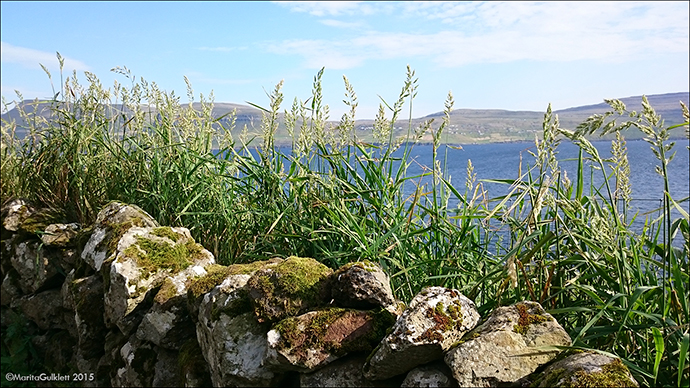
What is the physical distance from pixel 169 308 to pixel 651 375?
3.07 meters

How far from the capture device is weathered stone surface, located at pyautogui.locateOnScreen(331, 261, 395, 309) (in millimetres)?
2910

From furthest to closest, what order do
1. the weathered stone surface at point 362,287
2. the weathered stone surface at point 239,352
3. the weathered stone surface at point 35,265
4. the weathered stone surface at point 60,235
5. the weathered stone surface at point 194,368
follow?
1. the weathered stone surface at point 35,265
2. the weathered stone surface at point 60,235
3. the weathered stone surface at point 194,368
4. the weathered stone surface at point 239,352
5. the weathered stone surface at point 362,287

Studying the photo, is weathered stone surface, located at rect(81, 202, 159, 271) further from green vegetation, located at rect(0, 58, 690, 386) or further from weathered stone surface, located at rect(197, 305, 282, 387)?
weathered stone surface, located at rect(197, 305, 282, 387)

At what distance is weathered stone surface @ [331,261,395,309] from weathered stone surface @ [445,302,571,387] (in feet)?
1.99

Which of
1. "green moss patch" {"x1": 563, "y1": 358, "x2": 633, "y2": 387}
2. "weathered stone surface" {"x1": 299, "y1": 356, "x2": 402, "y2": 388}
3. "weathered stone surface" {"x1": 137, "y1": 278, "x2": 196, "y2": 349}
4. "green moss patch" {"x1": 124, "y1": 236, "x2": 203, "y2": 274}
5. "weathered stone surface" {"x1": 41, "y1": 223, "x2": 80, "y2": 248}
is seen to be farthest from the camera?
"weathered stone surface" {"x1": 41, "y1": 223, "x2": 80, "y2": 248}

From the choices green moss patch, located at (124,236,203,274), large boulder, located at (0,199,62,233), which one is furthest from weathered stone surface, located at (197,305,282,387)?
large boulder, located at (0,199,62,233)

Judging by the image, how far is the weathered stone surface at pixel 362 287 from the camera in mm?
2910

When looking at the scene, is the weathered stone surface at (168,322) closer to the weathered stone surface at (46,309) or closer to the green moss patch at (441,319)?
the green moss patch at (441,319)

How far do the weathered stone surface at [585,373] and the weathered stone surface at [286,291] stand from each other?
4.23 ft

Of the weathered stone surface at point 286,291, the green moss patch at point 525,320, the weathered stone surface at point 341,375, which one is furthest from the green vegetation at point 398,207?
the weathered stone surface at point 341,375

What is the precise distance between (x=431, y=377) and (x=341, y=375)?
1.81 ft

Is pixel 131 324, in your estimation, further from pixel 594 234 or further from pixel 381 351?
pixel 594 234

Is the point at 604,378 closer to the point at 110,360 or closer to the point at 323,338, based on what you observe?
the point at 323,338

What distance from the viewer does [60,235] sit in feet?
18.5
